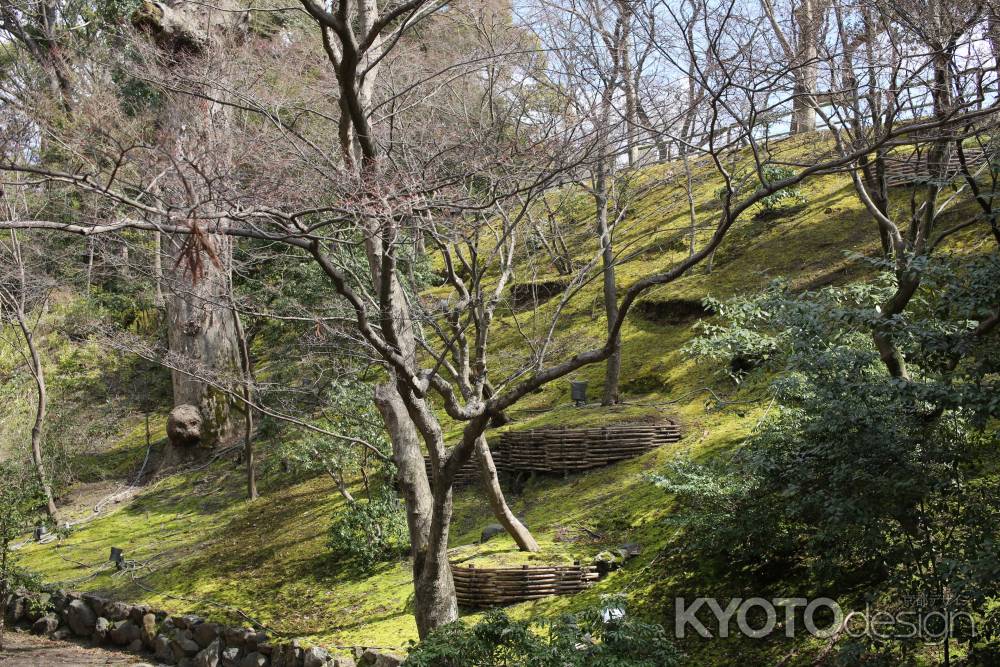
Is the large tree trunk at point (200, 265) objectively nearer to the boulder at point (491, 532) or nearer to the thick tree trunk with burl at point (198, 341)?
the thick tree trunk with burl at point (198, 341)

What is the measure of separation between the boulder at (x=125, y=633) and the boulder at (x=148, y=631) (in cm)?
7

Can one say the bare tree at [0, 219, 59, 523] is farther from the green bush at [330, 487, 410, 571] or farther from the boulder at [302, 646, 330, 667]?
the boulder at [302, 646, 330, 667]

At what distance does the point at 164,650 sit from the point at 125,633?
0.99 metres

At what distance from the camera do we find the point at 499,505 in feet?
23.3

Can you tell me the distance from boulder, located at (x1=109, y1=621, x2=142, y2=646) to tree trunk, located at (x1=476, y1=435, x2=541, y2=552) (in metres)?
4.67

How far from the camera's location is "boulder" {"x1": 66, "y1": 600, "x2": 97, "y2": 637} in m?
9.42

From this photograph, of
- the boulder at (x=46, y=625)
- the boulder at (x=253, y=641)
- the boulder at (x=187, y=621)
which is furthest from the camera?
the boulder at (x=46, y=625)

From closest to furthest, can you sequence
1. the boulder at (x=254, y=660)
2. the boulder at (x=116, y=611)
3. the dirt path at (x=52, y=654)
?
the boulder at (x=254, y=660) → the dirt path at (x=52, y=654) → the boulder at (x=116, y=611)

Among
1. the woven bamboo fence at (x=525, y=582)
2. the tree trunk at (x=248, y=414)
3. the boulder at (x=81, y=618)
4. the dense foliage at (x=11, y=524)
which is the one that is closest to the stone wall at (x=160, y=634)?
the boulder at (x=81, y=618)

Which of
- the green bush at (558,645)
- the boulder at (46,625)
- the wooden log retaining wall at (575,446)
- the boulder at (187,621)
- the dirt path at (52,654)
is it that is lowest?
the dirt path at (52,654)

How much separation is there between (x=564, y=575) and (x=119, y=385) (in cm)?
1227

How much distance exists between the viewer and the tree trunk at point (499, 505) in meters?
7.09

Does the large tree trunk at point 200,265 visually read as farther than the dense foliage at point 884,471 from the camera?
Yes

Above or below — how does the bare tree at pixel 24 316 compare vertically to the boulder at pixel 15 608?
above
